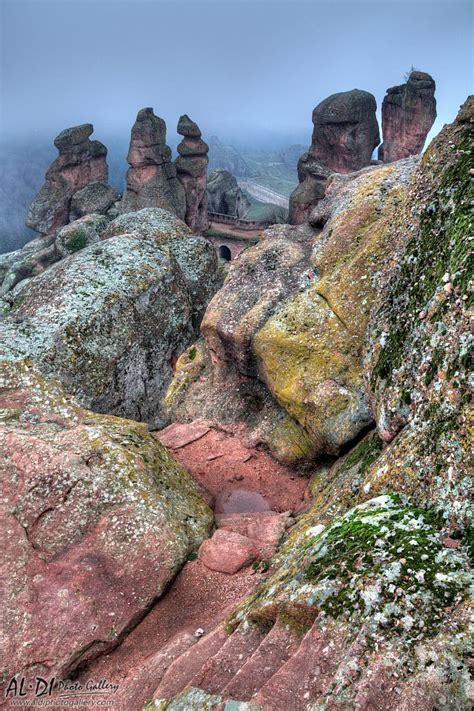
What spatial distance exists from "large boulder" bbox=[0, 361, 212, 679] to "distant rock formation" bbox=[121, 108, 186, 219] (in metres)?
56.6

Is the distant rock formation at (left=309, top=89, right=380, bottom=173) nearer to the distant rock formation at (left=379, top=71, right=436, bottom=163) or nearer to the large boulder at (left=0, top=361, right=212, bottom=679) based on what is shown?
the distant rock formation at (left=379, top=71, right=436, bottom=163)

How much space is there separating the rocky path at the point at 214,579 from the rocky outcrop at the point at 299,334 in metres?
1.35

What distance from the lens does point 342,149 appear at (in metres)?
64.6

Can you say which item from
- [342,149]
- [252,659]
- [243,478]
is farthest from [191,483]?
[342,149]

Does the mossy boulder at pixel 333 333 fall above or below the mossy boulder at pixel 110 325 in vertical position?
above

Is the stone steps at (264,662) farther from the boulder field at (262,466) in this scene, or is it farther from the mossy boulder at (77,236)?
the mossy boulder at (77,236)

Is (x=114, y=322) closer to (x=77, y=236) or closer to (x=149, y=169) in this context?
(x=77, y=236)

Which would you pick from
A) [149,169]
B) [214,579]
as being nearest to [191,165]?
[149,169]

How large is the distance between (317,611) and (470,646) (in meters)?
2.11

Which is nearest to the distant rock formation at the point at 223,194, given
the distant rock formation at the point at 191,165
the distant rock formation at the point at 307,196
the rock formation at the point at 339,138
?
the distant rock formation at the point at 191,165

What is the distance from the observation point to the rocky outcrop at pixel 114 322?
17750mm

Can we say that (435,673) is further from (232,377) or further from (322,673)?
(232,377)

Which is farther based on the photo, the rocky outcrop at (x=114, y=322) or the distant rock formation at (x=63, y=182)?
the distant rock formation at (x=63, y=182)

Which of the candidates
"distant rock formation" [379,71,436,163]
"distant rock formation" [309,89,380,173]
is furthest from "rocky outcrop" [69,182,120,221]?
"distant rock formation" [379,71,436,163]
